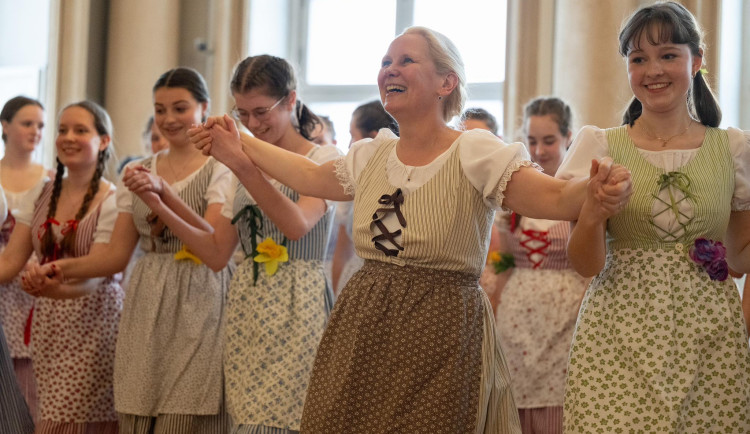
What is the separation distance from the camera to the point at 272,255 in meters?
3.03

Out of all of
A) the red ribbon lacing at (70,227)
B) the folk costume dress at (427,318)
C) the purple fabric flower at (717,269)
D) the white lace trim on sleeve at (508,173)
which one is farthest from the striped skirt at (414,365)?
the red ribbon lacing at (70,227)

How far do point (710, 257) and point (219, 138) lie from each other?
1.32 metres

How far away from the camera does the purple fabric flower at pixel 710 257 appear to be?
220 centimetres

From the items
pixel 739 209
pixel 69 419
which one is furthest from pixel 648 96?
pixel 69 419

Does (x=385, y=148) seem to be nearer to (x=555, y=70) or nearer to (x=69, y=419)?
(x=69, y=419)

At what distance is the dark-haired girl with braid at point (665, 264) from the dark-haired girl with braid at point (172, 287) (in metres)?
1.41

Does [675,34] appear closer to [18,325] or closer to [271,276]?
[271,276]

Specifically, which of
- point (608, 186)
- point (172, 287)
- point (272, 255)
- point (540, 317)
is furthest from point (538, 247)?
point (608, 186)

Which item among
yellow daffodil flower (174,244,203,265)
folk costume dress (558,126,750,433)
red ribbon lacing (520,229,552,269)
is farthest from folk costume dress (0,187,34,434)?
red ribbon lacing (520,229,552,269)

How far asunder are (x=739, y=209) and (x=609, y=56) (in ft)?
9.08

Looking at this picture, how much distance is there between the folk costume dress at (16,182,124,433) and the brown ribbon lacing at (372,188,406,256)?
1717 millimetres

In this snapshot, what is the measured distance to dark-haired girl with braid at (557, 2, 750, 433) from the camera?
2.16m

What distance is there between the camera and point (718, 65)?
4555 mm

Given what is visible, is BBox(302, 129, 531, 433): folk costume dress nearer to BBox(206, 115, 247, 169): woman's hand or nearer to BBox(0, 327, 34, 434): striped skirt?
BBox(206, 115, 247, 169): woman's hand
